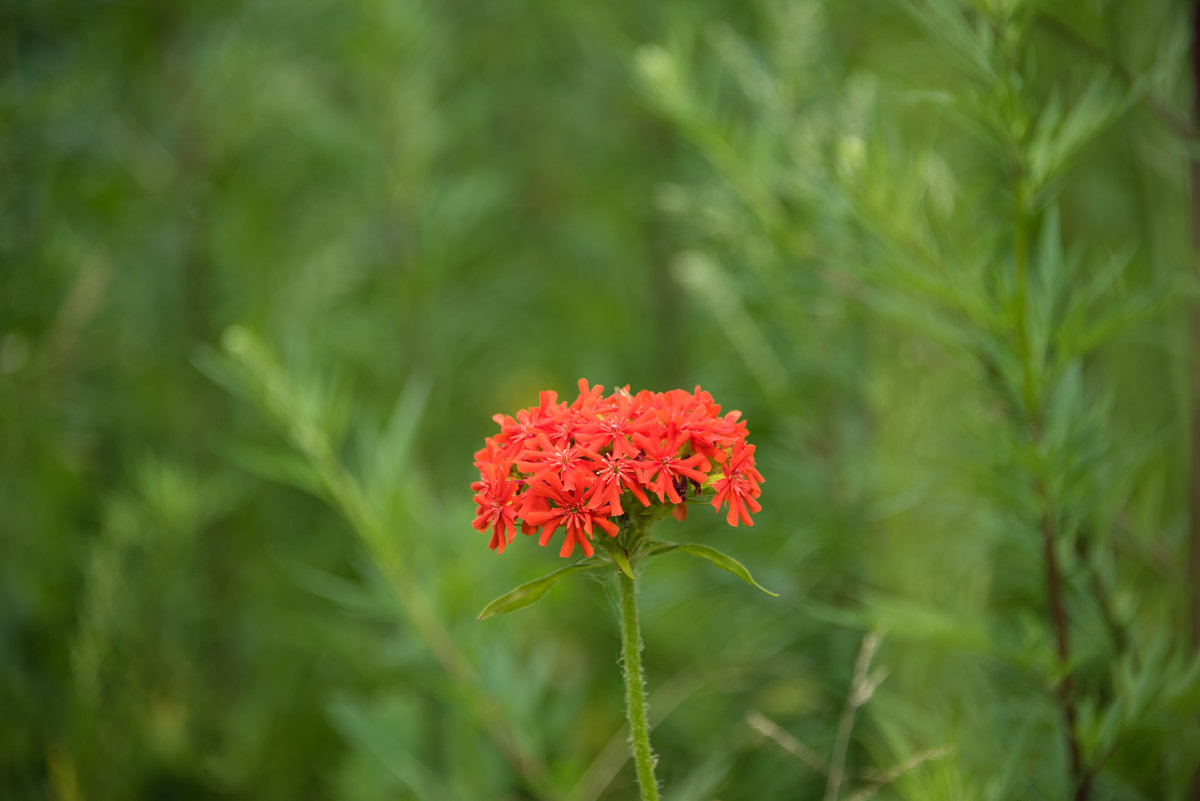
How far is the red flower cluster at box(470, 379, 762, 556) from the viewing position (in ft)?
2.56

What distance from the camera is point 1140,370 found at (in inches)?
79.6

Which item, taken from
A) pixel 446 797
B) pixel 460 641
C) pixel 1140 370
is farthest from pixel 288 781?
pixel 1140 370

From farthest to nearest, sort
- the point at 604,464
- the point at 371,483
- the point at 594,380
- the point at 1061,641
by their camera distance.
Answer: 1. the point at 594,380
2. the point at 371,483
3. the point at 1061,641
4. the point at 604,464

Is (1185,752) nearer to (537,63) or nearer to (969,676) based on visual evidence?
(969,676)

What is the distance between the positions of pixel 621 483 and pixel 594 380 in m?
1.78

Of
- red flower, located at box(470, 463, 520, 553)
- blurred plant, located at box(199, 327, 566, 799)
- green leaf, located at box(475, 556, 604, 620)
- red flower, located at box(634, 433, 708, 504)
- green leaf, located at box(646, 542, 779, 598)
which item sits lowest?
green leaf, located at box(646, 542, 779, 598)

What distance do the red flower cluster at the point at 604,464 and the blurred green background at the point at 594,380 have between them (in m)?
0.32

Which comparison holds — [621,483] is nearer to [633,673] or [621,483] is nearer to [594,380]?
[633,673]

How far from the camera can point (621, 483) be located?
2.62ft

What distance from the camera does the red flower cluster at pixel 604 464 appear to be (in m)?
0.78

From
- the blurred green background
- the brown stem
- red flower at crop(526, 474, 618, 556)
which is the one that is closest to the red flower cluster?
red flower at crop(526, 474, 618, 556)

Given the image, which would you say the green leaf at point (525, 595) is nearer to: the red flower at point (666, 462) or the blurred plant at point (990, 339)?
the red flower at point (666, 462)

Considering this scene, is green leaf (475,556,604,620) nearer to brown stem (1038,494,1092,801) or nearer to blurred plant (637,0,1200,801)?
blurred plant (637,0,1200,801)

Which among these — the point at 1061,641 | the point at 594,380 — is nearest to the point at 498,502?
the point at 1061,641
